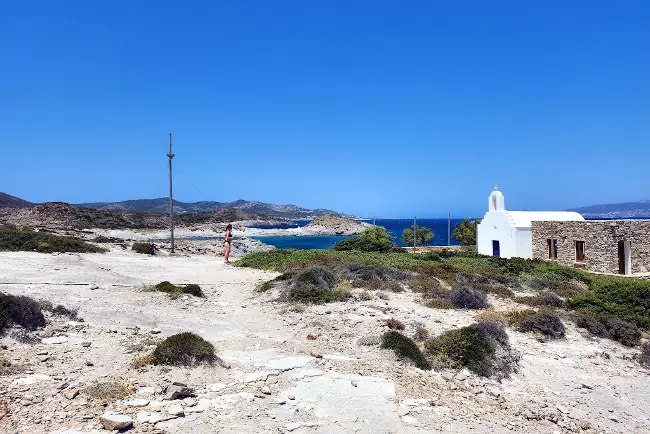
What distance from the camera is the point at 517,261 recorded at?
25031mm

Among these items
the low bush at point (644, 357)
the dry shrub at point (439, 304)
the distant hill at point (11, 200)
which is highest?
the distant hill at point (11, 200)

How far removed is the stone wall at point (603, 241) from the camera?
25250 millimetres

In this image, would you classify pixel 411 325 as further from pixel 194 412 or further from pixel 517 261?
pixel 517 261

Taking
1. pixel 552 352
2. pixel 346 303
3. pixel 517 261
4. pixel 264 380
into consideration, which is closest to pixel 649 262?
pixel 517 261

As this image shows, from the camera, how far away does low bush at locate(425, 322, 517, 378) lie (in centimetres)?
889

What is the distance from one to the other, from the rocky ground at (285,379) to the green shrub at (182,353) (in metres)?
0.22

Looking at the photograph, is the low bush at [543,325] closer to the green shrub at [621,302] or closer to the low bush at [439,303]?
the low bush at [439,303]

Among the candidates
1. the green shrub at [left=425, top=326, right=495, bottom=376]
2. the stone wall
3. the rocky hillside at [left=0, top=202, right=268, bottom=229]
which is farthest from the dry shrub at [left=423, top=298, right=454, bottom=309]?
the rocky hillside at [left=0, top=202, right=268, bottom=229]

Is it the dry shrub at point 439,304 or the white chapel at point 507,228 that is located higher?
the white chapel at point 507,228

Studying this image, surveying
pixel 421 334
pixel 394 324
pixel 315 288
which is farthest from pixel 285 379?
pixel 315 288

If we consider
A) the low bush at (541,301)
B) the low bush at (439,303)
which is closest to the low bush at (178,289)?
the low bush at (439,303)

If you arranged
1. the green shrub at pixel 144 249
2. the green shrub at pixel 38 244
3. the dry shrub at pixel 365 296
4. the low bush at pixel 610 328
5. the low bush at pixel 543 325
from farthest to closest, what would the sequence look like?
the green shrub at pixel 144 249 < the green shrub at pixel 38 244 < the dry shrub at pixel 365 296 < the low bush at pixel 610 328 < the low bush at pixel 543 325

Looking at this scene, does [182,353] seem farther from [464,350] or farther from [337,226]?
[337,226]

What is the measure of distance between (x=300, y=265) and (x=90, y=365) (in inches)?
515
